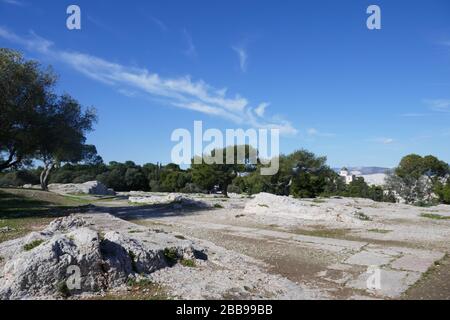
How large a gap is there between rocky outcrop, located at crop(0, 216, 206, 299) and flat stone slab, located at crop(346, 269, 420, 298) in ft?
13.4

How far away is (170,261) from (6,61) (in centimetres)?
1773

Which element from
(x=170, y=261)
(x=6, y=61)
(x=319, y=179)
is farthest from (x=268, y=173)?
(x=170, y=261)

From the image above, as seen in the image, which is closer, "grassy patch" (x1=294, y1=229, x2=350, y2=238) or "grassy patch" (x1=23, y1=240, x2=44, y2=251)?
"grassy patch" (x1=23, y1=240, x2=44, y2=251)

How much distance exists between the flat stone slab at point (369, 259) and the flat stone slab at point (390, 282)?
2.50 feet

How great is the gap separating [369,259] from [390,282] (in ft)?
7.30

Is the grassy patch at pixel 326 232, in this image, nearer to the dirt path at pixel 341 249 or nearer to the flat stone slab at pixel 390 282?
the dirt path at pixel 341 249

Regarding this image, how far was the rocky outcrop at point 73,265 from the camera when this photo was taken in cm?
633

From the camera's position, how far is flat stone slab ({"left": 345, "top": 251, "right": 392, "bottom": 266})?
958cm

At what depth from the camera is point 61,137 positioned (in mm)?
23422

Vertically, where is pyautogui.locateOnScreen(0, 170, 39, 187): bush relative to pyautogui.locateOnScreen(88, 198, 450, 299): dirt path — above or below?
above

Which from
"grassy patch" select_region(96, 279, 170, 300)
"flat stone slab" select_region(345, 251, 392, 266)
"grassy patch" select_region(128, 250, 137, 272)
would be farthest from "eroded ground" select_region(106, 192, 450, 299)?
"grassy patch" select_region(128, 250, 137, 272)

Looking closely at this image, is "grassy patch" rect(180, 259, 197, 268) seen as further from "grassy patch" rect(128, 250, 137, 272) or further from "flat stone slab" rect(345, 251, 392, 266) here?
"flat stone slab" rect(345, 251, 392, 266)

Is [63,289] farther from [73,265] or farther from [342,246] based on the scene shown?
[342,246]
